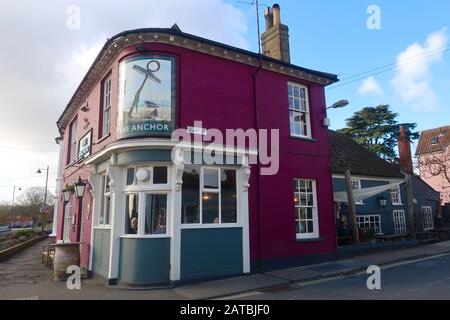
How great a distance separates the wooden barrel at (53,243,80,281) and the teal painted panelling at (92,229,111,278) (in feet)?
1.86

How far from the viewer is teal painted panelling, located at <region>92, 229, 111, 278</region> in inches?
408

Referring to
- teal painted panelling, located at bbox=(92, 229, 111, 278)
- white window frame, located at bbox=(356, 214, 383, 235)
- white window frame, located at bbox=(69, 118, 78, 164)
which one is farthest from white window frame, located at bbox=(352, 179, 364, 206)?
white window frame, located at bbox=(69, 118, 78, 164)

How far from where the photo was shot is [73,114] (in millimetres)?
17594

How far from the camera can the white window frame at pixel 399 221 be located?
74.6 ft

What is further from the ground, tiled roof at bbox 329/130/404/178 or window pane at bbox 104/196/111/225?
tiled roof at bbox 329/130/404/178

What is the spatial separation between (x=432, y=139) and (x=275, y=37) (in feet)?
111

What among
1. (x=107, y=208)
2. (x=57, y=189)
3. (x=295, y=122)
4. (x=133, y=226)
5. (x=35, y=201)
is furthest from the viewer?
(x=35, y=201)

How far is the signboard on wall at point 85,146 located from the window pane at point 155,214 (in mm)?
4739

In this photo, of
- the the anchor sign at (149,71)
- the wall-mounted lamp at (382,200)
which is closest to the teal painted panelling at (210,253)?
the the anchor sign at (149,71)

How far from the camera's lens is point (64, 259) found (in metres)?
11.0

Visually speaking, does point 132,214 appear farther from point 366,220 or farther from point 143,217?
point 366,220

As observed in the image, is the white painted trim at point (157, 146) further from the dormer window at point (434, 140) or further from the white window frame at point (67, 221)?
the dormer window at point (434, 140)

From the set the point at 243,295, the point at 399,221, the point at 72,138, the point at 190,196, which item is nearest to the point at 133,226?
the point at 190,196

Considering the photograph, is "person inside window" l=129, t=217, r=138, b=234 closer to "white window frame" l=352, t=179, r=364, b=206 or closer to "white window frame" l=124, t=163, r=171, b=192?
"white window frame" l=124, t=163, r=171, b=192
